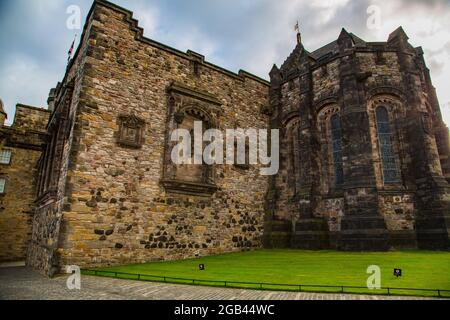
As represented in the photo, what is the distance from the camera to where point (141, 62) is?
1338 centimetres

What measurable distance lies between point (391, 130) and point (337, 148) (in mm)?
2810

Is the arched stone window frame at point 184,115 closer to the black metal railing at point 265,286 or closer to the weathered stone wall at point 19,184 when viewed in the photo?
the black metal railing at point 265,286

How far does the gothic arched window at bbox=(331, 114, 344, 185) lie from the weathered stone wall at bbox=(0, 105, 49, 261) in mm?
21049

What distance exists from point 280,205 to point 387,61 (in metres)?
10.0

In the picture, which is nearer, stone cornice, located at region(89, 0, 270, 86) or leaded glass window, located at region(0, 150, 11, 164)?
stone cornice, located at region(89, 0, 270, 86)

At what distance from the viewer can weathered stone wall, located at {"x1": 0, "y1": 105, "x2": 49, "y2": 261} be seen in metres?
19.5

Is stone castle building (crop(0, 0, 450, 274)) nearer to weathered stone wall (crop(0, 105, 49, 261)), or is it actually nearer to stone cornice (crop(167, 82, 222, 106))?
stone cornice (crop(167, 82, 222, 106))

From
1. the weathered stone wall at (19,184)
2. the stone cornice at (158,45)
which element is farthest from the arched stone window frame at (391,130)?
the weathered stone wall at (19,184)

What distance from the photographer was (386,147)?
1469cm

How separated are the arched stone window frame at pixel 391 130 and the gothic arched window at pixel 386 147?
0.10 m

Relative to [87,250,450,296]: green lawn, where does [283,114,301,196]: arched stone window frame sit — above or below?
above

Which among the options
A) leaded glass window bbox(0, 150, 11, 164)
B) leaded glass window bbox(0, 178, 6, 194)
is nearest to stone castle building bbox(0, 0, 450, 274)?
leaded glass window bbox(0, 178, 6, 194)
